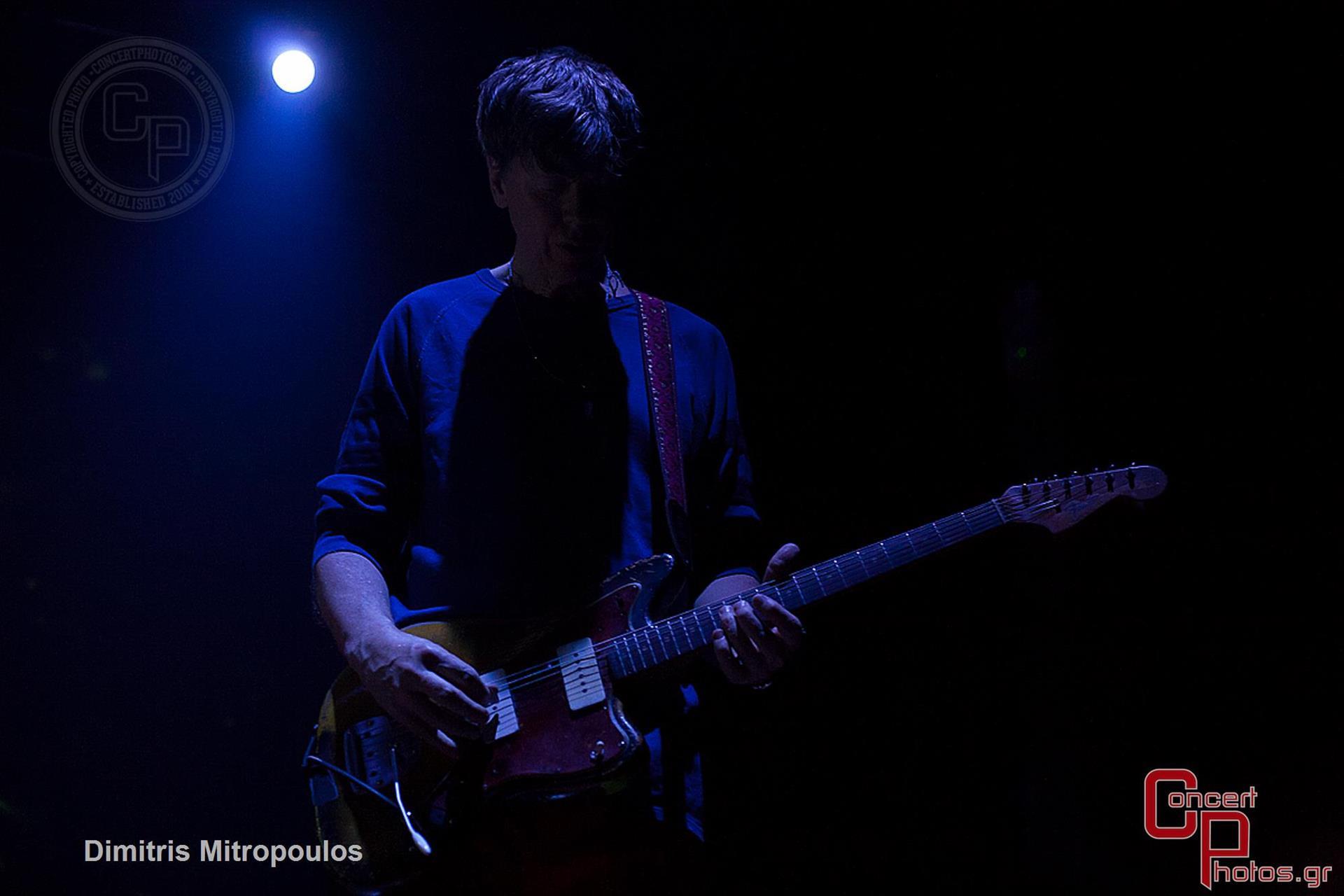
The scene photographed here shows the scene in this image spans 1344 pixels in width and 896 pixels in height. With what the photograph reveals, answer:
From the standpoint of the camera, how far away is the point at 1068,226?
2.02 metres

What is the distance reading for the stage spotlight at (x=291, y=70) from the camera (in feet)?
7.43

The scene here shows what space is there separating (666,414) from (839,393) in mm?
548

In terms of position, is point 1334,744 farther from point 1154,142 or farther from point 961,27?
point 961,27

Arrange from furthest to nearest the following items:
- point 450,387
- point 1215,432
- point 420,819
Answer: point 1215,432 → point 450,387 → point 420,819

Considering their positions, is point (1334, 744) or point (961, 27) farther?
point (961, 27)

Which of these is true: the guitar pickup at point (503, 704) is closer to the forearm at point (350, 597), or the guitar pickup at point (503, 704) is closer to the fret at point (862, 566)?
the forearm at point (350, 597)

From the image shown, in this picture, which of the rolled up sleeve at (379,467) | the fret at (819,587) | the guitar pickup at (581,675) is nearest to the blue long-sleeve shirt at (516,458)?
the rolled up sleeve at (379,467)

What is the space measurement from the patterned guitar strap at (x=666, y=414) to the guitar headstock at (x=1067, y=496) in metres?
0.64

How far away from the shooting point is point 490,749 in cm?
146

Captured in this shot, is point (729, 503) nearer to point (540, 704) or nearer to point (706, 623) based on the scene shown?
point (706, 623)

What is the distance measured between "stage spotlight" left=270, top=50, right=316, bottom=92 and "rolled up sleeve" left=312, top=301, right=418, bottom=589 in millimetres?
934

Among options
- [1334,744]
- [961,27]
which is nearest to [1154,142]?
[961,27]

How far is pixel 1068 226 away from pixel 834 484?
857mm

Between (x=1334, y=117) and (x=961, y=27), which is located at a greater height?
(x=961, y=27)
